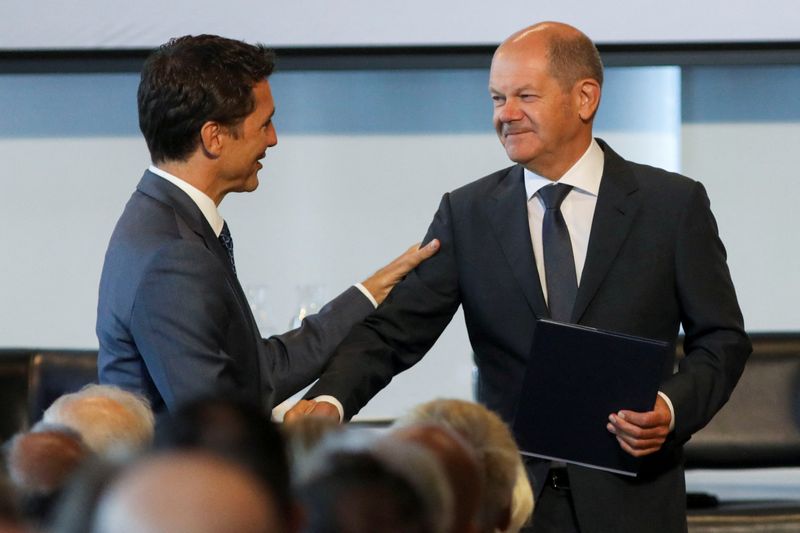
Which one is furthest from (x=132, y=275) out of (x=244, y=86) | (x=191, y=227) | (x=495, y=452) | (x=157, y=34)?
(x=157, y=34)

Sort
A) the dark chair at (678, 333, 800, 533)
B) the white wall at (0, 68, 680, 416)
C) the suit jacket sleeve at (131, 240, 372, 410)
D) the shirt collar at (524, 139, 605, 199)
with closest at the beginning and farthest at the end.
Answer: the suit jacket sleeve at (131, 240, 372, 410), the shirt collar at (524, 139, 605, 199), the dark chair at (678, 333, 800, 533), the white wall at (0, 68, 680, 416)

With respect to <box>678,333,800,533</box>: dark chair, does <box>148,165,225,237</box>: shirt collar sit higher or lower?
higher

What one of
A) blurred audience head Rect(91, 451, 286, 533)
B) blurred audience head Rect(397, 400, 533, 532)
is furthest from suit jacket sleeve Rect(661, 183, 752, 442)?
blurred audience head Rect(91, 451, 286, 533)

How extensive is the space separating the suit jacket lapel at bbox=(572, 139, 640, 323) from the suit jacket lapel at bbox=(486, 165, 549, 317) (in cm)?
9

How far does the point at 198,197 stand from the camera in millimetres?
2166

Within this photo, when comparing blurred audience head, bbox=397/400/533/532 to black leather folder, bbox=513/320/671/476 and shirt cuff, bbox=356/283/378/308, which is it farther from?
shirt cuff, bbox=356/283/378/308

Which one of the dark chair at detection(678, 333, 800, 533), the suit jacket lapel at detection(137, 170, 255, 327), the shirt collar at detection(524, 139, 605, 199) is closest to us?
the suit jacket lapel at detection(137, 170, 255, 327)

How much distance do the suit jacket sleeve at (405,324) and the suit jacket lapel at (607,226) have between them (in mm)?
315

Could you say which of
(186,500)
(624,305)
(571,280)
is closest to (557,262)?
(571,280)

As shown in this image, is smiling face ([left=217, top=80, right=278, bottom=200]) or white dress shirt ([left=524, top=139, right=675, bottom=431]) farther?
white dress shirt ([left=524, top=139, right=675, bottom=431])

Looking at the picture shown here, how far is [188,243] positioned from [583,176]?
0.87 metres

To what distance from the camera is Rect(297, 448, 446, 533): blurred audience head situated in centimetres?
92

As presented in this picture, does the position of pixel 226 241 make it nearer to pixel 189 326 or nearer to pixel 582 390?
pixel 189 326

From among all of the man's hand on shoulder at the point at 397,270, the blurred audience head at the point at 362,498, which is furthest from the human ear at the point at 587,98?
the blurred audience head at the point at 362,498
